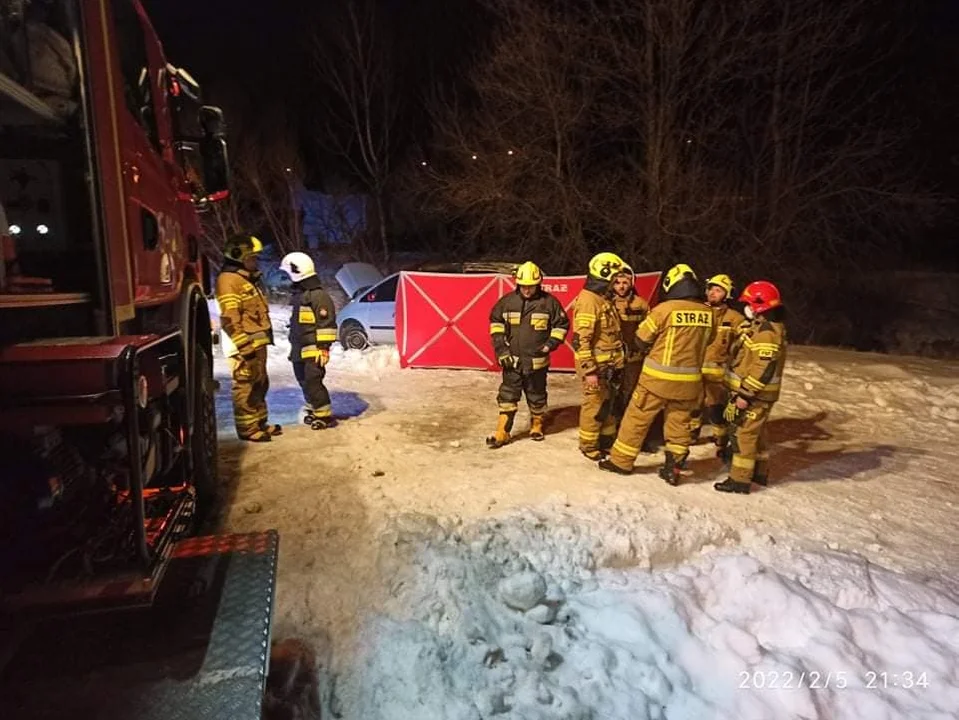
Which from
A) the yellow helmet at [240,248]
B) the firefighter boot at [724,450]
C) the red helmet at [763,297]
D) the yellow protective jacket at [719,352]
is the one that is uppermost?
the yellow helmet at [240,248]

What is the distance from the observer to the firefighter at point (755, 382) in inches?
199

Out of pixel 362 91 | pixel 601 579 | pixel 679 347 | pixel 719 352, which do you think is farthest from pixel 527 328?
pixel 362 91

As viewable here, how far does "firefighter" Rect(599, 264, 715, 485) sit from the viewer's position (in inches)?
203

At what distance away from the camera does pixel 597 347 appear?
5.93 m

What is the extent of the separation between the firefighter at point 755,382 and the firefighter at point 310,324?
153 inches

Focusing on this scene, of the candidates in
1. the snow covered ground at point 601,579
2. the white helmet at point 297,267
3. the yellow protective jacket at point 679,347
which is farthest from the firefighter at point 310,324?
the yellow protective jacket at point 679,347

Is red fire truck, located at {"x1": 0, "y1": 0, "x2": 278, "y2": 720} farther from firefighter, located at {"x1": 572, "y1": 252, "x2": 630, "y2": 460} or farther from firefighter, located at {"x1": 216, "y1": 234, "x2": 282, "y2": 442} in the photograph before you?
firefighter, located at {"x1": 572, "y1": 252, "x2": 630, "y2": 460}

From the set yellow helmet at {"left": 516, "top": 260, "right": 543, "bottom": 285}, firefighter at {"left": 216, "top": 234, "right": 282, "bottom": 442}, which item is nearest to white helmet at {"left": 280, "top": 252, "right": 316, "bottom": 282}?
firefighter at {"left": 216, "top": 234, "right": 282, "bottom": 442}

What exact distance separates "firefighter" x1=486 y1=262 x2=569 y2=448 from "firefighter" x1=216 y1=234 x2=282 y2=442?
2.27 m

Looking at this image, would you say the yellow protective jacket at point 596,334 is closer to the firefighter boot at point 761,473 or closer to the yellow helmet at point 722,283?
the yellow helmet at point 722,283

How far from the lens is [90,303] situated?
2684 millimetres

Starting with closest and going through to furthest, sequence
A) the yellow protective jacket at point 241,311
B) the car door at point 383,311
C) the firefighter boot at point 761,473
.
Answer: the firefighter boot at point 761,473, the yellow protective jacket at point 241,311, the car door at point 383,311

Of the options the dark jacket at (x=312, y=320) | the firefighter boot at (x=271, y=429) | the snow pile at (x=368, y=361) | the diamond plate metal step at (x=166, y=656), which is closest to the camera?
the diamond plate metal step at (x=166, y=656)

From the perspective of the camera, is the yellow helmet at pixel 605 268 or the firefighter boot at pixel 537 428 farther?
the firefighter boot at pixel 537 428
